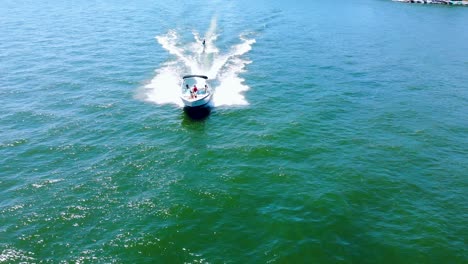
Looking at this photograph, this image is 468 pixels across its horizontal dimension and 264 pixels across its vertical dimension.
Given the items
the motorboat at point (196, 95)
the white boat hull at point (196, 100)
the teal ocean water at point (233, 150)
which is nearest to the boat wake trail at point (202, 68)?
the teal ocean water at point (233, 150)

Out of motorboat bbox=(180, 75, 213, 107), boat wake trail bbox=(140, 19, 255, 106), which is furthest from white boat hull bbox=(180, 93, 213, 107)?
boat wake trail bbox=(140, 19, 255, 106)

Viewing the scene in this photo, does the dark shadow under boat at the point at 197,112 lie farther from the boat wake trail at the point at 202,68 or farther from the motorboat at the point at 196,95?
the boat wake trail at the point at 202,68

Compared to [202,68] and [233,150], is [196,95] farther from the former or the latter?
[202,68]

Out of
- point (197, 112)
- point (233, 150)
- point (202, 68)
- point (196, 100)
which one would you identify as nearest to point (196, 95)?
point (196, 100)

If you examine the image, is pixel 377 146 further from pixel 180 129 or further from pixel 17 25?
pixel 17 25

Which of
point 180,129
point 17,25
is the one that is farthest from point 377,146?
point 17,25
